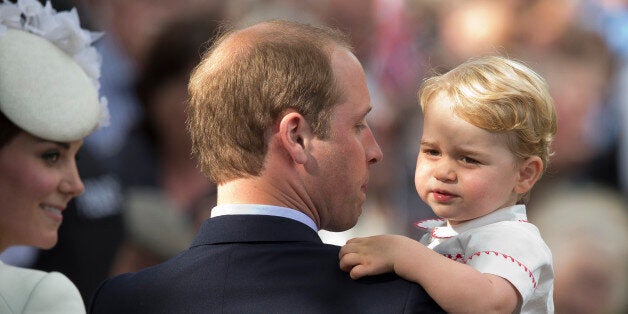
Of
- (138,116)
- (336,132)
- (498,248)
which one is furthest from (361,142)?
(138,116)

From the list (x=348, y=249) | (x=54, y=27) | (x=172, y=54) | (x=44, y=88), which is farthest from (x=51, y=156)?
(x=172, y=54)

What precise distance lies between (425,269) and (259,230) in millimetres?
375

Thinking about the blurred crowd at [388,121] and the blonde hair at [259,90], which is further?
the blurred crowd at [388,121]

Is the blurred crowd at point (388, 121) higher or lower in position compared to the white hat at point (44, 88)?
lower

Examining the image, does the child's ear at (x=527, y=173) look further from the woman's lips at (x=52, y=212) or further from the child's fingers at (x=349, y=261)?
the woman's lips at (x=52, y=212)

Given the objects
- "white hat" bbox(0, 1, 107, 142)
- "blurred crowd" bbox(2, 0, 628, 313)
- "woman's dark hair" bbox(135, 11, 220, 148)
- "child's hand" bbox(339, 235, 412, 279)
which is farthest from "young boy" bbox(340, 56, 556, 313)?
"woman's dark hair" bbox(135, 11, 220, 148)

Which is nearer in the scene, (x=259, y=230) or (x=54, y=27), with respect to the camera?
(x=259, y=230)

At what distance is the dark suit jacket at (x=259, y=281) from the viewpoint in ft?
7.30

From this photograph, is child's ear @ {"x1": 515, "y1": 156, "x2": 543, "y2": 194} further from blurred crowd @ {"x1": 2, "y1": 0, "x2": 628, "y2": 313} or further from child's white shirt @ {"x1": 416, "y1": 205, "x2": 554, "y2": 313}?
blurred crowd @ {"x1": 2, "y1": 0, "x2": 628, "y2": 313}

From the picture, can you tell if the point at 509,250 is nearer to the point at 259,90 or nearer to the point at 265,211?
the point at 265,211

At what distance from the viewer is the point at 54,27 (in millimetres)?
3121

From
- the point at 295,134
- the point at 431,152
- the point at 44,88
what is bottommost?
the point at 431,152

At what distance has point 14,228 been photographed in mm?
2936

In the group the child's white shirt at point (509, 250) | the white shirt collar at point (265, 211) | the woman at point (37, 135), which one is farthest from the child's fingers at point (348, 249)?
the woman at point (37, 135)
